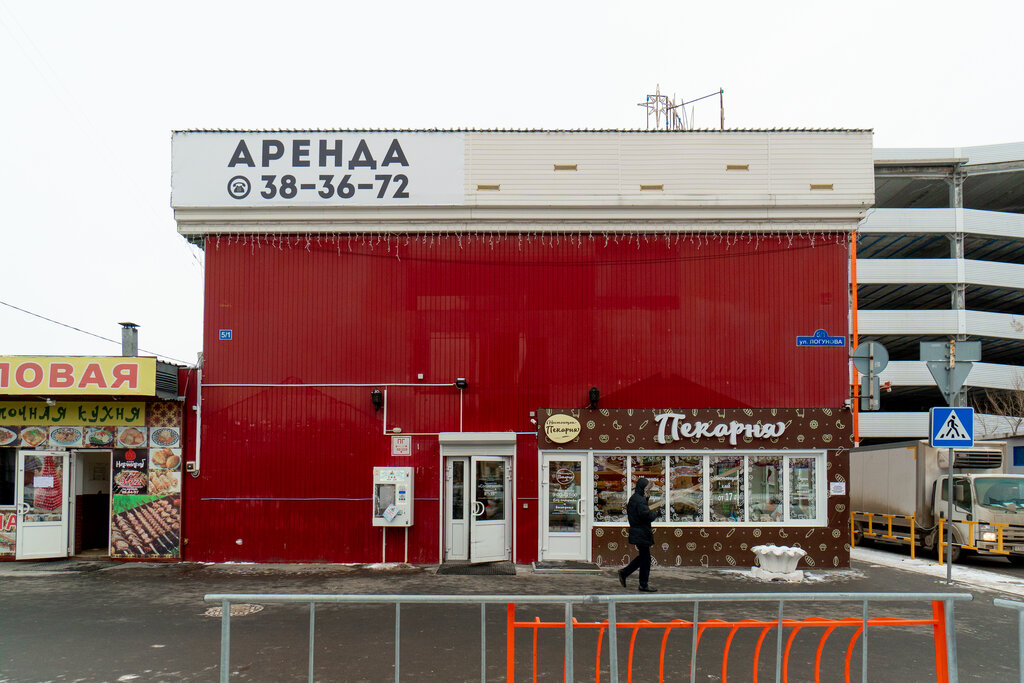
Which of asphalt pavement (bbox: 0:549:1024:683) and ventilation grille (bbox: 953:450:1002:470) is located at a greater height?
ventilation grille (bbox: 953:450:1002:470)

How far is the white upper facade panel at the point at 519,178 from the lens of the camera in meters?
15.0

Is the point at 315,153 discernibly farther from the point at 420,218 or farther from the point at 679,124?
the point at 679,124

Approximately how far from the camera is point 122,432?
47.9 ft

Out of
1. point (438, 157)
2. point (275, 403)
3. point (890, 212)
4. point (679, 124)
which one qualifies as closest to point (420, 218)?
point (438, 157)

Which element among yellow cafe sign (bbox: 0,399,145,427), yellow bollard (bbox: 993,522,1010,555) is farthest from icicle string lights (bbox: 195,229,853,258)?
yellow bollard (bbox: 993,522,1010,555)

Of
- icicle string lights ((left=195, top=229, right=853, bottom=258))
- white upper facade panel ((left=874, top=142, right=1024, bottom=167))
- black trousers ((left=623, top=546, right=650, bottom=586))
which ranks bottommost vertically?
black trousers ((left=623, top=546, right=650, bottom=586))

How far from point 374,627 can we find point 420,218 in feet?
28.1

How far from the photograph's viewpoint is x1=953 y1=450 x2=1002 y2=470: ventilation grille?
17344 mm

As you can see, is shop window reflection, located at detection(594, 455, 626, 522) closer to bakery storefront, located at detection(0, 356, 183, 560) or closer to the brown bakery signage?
the brown bakery signage

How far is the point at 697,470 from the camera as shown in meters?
14.5

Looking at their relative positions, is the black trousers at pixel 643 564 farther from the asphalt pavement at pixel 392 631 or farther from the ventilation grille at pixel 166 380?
the ventilation grille at pixel 166 380

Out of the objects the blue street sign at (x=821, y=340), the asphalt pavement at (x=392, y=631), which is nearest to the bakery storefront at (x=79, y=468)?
the asphalt pavement at (x=392, y=631)

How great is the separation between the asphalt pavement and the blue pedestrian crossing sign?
2.60 meters

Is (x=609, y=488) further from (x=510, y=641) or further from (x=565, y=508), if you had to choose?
(x=510, y=641)
